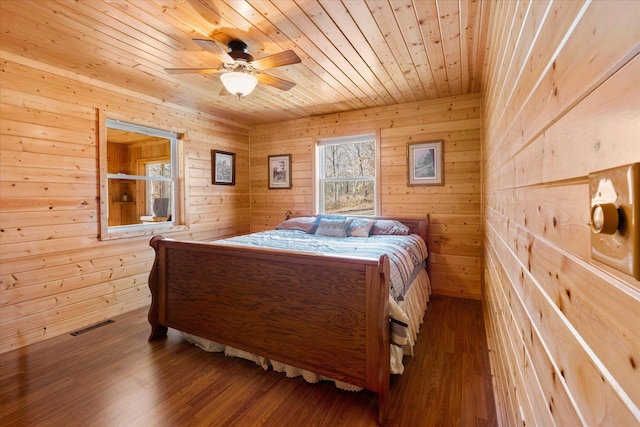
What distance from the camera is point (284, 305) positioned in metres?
1.96

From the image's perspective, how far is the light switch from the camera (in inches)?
13.2

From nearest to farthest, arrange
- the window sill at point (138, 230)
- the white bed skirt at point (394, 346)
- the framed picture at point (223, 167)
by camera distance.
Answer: the white bed skirt at point (394, 346)
the window sill at point (138, 230)
the framed picture at point (223, 167)

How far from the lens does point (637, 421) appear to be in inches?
14.3

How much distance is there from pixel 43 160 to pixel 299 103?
2.65 meters

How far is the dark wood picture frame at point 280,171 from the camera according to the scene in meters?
4.64

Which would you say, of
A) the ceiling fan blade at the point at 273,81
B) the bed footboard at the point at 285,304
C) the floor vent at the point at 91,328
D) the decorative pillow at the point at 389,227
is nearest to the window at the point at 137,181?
the floor vent at the point at 91,328

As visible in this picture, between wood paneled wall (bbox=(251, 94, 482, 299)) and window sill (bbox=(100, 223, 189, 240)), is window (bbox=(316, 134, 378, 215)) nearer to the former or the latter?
wood paneled wall (bbox=(251, 94, 482, 299))

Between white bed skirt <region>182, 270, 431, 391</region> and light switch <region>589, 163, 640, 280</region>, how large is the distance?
4.62ft

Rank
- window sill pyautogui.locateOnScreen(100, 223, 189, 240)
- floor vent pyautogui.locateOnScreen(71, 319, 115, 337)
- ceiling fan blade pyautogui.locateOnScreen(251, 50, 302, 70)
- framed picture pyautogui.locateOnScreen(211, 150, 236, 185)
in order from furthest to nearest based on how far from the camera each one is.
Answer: framed picture pyautogui.locateOnScreen(211, 150, 236, 185), window sill pyautogui.locateOnScreen(100, 223, 189, 240), floor vent pyautogui.locateOnScreen(71, 319, 115, 337), ceiling fan blade pyautogui.locateOnScreen(251, 50, 302, 70)

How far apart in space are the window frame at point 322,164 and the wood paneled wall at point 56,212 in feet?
7.09

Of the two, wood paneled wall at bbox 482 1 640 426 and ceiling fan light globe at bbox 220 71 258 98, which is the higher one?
ceiling fan light globe at bbox 220 71 258 98

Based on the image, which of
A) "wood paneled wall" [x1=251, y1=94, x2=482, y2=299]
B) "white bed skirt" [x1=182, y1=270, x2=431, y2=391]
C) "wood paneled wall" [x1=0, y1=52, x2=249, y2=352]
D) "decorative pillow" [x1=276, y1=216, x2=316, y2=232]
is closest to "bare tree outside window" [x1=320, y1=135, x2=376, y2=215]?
"wood paneled wall" [x1=251, y1=94, x2=482, y2=299]

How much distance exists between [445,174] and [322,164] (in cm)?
175

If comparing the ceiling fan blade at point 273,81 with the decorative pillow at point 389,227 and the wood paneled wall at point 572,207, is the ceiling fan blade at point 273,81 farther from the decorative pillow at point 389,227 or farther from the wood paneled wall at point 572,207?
the decorative pillow at point 389,227
